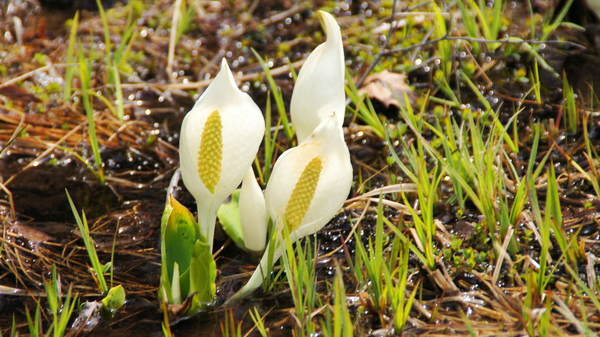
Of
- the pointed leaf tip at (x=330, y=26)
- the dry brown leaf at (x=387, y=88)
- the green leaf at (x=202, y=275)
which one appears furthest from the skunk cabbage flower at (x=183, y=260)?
the dry brown leaf at (x=387, y=88)

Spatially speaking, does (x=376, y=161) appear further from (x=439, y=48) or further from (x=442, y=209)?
(x=439, y=48)

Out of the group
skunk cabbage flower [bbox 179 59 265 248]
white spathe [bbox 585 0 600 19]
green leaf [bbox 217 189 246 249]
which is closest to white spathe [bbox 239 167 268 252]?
green leaf [bbox 217 189 246 249]

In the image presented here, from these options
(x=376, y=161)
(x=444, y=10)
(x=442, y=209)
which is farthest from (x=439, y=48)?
(x=442, y=209)

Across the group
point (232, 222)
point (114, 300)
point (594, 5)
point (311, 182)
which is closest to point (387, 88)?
point (594, 5)

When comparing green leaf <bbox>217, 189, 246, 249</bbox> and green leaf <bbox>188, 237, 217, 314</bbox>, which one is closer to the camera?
green leaf <bbox>188, 237, 217, 314</bbox>

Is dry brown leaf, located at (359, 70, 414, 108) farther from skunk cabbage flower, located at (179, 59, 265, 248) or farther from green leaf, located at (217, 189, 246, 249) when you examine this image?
skunk cabbage flower, located at (179, 59, 265, 248)
